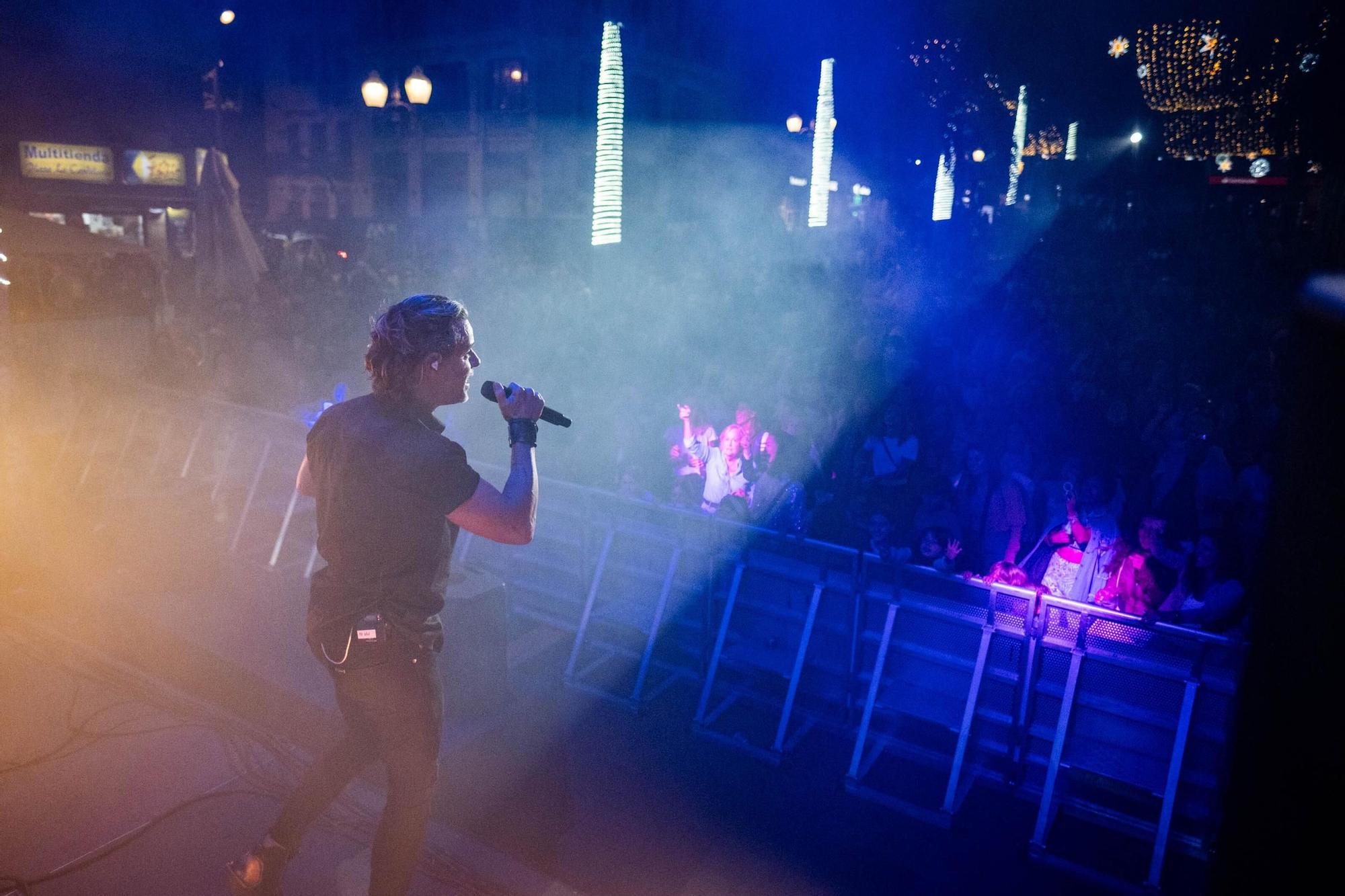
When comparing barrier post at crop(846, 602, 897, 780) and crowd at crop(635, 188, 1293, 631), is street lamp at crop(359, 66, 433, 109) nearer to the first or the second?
crowd at crop(635, 188, 1293, 631)

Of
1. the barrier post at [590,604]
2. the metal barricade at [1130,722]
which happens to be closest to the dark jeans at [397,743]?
the barrier post at [590,604]

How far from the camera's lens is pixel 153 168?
45.9ft

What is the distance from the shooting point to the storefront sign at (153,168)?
13620 millimetres

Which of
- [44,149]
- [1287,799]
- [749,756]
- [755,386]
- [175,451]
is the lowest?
[749,756]

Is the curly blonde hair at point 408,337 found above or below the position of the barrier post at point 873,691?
above

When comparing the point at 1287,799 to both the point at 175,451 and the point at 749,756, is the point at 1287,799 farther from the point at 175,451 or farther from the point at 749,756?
the point at 175,451

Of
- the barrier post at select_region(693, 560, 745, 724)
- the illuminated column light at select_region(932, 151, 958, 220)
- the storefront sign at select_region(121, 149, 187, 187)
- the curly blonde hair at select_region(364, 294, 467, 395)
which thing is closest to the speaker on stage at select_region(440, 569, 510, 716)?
the barrier post at select_region(693, 560, 745, 724)

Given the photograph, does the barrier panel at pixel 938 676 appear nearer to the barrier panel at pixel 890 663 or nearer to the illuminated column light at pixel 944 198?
the barrier panel at pixel 890 663

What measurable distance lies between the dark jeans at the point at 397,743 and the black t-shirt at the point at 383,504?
0.17 metres

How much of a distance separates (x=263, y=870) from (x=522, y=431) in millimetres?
1759

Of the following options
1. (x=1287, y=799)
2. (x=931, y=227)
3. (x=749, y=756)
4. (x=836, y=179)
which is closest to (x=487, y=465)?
(x=749, y=756)

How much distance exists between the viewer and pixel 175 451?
7.50m

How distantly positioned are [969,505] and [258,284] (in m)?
9.84

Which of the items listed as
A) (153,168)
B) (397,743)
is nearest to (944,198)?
(153,168)
